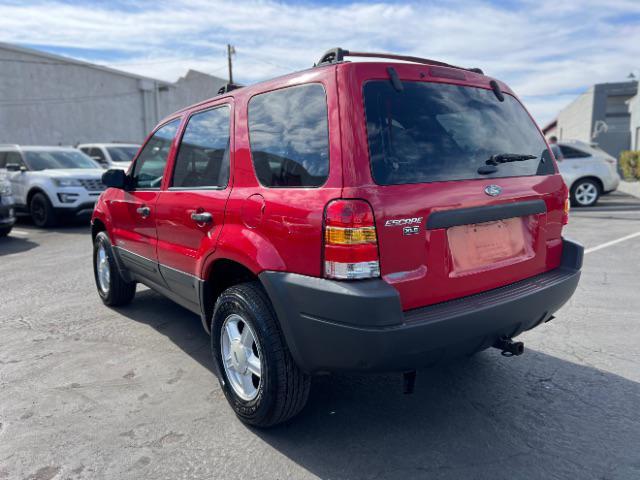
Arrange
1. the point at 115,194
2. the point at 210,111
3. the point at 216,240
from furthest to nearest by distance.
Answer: the point at 115,194
the point at 210,111
the point at 216,240

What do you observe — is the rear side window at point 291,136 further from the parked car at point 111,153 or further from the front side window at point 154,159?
the parked car at point 111,153

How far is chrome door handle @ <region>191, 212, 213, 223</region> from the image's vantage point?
3019 millimetres

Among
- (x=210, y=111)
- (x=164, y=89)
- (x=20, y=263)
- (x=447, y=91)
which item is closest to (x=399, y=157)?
(x=447, y=91)

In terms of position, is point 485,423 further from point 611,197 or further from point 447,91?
point 611,197

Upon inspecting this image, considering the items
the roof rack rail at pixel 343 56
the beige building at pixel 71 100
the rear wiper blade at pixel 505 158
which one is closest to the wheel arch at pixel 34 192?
the roof rack rail at pixel 343 56

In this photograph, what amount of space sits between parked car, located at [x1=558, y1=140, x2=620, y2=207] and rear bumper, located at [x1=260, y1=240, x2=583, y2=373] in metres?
10.6

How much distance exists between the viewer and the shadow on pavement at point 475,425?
244 centimetres

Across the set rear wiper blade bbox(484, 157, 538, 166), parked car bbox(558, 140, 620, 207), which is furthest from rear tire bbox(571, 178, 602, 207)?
rear wiper blade bbox(484, 157, 538, 166)

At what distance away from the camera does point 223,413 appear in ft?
9.83

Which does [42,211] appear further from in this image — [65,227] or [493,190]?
[493,190]

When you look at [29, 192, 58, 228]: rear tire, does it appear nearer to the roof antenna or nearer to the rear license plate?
the roof antenna

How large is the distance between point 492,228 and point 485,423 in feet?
3.52

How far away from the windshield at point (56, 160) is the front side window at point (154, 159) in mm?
8397

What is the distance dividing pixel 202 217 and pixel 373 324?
1.38 meters
